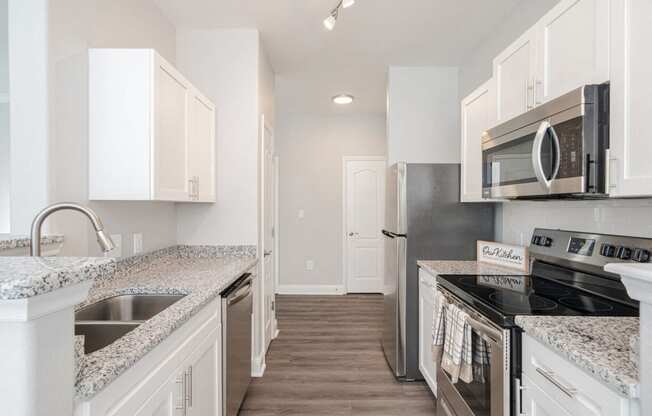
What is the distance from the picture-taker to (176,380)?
4.37 feet

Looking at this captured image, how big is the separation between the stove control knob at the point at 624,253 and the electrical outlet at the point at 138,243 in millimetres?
2474

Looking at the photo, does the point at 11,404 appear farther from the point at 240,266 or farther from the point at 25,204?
the point at 240,266

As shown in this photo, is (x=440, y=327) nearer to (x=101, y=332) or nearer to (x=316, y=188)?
(x=101, y=332)

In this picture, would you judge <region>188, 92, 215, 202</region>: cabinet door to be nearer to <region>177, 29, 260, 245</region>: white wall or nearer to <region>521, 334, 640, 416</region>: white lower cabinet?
<region>177, 29, 260, 245</region>: white wall

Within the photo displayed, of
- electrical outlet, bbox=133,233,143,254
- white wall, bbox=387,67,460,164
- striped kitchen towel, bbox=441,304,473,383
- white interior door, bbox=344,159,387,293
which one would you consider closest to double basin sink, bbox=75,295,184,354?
electrical outlet, bbox=133,233,143,254

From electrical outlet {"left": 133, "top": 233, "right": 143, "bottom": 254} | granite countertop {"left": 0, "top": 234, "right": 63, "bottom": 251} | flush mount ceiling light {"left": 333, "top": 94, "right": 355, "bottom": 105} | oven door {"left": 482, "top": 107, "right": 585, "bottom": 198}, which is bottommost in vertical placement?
electrical outlet {"left": 133, "top": 233, "right": 143, "bottom": 254}

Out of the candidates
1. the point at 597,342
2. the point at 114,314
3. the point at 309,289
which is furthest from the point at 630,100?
the point at 309,289

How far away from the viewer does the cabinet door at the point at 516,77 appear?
1.80 meters

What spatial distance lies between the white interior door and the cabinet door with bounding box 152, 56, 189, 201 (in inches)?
141

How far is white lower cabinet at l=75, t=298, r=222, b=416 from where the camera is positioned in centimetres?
95

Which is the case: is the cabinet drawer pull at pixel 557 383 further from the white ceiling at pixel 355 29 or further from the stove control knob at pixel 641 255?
the white ceiling at pixel 355 29

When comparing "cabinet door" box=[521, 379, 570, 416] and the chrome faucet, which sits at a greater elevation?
the chrome faucet

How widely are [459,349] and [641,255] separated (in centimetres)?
81

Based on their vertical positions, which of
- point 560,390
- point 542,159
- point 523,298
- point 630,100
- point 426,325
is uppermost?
point 630,100
